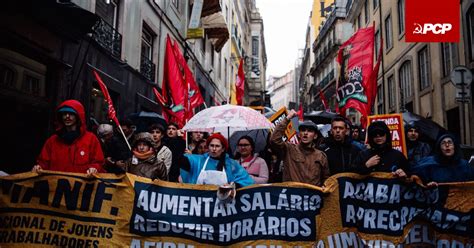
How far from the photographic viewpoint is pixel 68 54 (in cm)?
898

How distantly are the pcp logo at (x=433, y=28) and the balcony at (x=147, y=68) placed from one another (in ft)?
28.1

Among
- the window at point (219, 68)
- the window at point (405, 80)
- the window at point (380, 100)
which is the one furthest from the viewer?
the window at point (219, 68)

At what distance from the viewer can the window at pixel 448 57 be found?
14914 millimetres

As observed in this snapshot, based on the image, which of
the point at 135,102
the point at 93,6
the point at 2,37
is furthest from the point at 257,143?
the point at 135,102

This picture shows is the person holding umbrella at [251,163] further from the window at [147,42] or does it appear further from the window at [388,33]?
the window at [388,33]

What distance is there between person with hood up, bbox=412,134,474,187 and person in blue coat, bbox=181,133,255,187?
6.65 ft

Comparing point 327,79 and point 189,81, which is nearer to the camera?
point 189,81

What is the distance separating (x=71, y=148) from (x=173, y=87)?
431 cm

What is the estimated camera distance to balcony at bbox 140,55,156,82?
13.8 meters

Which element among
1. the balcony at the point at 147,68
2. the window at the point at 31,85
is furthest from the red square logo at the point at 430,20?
the balcony at the point at 147,68

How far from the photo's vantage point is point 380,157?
4.42m

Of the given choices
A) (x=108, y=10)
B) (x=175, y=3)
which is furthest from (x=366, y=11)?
(x=108, y=10)

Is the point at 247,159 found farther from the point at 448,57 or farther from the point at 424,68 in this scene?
the point at 424,68

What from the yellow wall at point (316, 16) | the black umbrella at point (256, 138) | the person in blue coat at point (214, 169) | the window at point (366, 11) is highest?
the yellow wall at point (316, 16)
